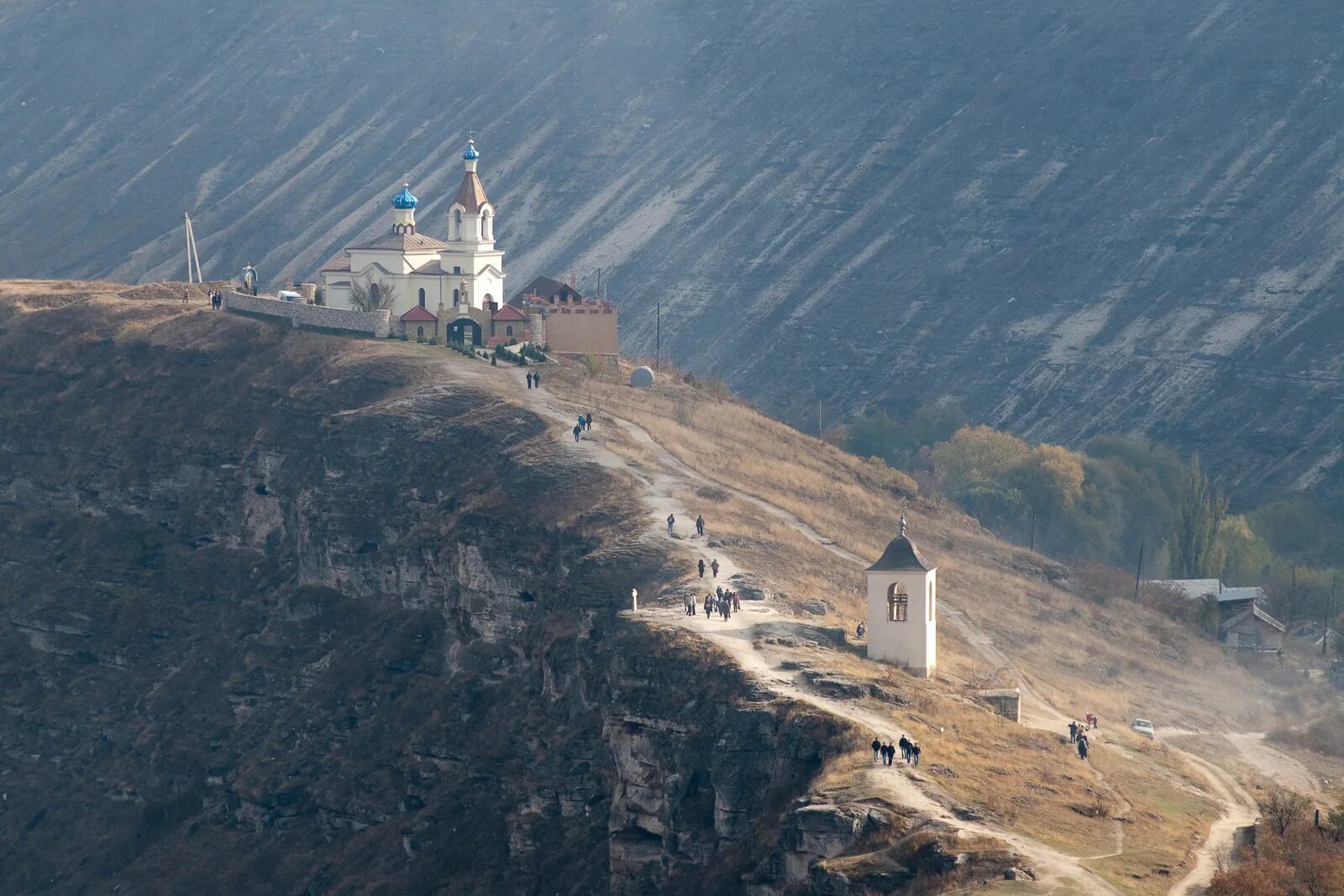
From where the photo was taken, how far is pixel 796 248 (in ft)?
574

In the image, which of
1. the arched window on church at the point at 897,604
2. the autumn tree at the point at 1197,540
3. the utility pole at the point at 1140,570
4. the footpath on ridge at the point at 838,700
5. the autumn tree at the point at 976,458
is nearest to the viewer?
the footpath on ridge at the point at 838,700

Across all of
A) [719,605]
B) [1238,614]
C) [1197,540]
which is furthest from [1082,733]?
[1197,540]

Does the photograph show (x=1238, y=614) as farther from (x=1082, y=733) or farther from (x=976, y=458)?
(x=1082, y=733)

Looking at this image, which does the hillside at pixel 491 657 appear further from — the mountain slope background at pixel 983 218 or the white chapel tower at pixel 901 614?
the mountain slope background at pixel 983 218

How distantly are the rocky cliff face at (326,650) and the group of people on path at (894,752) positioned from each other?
1.73m

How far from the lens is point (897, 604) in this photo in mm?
66812

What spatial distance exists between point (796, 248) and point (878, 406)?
22162 millimetres

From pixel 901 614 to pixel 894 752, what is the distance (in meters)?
9.78

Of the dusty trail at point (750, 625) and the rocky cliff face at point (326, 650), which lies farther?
the rocky cliff face at point (326, 650)

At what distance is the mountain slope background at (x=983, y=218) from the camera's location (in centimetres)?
14750

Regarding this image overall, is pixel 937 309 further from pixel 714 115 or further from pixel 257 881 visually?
pixel 257 881

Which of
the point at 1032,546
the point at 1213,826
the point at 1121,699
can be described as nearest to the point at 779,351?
the point at 1032,546

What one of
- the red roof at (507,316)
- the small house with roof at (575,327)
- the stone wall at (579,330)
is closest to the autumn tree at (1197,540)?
the small house with roof at (575,327)

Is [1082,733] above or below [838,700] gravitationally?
below
